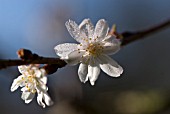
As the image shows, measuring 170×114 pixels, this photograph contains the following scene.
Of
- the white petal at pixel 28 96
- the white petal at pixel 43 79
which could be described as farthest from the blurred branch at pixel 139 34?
the white petal at pixel 28 96

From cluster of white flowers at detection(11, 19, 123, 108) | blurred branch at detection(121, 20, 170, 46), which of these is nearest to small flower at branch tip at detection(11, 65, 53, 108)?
cluster of white flowers at detection(11, 19, 123, 108)

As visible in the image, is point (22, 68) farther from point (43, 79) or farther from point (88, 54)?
point (88, 54)

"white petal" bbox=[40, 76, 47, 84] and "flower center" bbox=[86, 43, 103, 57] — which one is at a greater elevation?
"flower center" bbox=[86, 43, 103, 57]

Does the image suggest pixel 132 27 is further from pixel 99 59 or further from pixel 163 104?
pixel 99 59

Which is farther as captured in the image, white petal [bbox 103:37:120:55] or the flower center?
the flower center

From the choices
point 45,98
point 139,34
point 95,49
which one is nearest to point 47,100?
point 45,98

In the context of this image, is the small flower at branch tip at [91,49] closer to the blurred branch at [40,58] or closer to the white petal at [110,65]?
the white petal at [110,65]

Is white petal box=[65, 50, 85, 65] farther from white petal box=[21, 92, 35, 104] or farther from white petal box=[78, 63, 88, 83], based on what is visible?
white petal box=[21, 92, 35, 104]
